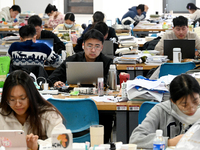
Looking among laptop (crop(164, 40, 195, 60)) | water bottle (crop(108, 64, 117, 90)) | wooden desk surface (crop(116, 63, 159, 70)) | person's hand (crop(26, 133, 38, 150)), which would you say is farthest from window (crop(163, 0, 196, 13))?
person's hand (crop(26, 133, 38, 150))

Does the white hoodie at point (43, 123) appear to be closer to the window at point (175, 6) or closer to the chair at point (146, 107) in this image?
the chair at point (146, 107)

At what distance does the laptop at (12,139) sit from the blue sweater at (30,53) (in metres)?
2.71

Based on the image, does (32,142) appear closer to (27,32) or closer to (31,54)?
(31,54)

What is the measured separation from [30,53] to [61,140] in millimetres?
2924

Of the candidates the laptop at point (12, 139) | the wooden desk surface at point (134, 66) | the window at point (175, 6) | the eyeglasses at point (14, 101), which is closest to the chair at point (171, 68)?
the wooden desk surface at point (134, 66)

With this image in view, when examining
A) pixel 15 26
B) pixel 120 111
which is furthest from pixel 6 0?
pixel 120 111

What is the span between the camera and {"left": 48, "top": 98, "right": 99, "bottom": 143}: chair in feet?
8.71

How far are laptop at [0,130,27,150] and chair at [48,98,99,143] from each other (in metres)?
A: 0.87

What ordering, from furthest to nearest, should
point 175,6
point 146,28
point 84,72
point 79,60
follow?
point 175,6
point 146,28
point 79,60
point 84,72

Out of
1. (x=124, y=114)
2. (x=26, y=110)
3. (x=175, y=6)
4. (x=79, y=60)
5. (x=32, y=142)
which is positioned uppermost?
(x=175, y=6)

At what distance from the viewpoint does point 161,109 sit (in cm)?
218

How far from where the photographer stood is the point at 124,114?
2.97 metres

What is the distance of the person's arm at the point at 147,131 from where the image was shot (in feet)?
6.58

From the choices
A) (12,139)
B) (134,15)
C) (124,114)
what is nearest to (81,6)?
(134,15)
